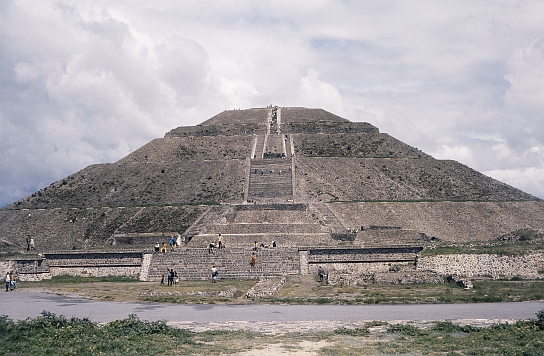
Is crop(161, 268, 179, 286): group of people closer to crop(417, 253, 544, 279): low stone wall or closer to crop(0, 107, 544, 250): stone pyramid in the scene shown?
crop(0, 107, 544, 250): stone pyramid

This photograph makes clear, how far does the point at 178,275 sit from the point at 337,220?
15982 millimetres

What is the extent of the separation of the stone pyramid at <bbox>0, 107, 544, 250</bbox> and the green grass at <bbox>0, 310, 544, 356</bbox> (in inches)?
902

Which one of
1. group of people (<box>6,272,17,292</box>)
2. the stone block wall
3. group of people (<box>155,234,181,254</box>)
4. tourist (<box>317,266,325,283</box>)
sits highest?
group of people (<box>155,234,181,254</box>)

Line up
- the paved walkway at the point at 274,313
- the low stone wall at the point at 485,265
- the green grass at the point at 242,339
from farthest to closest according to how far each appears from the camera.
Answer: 1. the low stone wall at the point at 485,265
2. the paved walkway at the point at 274,313
3. the green grass at the point at 242,339

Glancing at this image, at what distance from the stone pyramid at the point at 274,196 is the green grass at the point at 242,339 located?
2290 cm

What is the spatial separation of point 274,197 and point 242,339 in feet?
126

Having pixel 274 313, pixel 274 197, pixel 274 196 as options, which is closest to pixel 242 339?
pixel 274 313

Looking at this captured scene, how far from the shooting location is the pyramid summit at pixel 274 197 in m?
47.4

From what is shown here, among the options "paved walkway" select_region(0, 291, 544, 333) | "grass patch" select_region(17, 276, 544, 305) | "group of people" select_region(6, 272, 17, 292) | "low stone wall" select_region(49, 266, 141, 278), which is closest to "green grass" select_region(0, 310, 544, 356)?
"paved walkway" select_region(0, 291, 544, 333)

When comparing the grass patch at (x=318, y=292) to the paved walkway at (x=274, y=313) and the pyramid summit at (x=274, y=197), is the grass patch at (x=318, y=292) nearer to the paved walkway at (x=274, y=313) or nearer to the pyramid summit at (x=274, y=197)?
the paved walkway at (x=274, y=313)

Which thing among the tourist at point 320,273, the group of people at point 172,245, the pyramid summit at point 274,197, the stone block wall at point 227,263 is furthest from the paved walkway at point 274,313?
the pyramid summit at point 274,197

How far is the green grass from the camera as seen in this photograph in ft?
52.6

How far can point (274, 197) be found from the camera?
56.3 m

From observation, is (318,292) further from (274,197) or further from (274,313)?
(274,197)
